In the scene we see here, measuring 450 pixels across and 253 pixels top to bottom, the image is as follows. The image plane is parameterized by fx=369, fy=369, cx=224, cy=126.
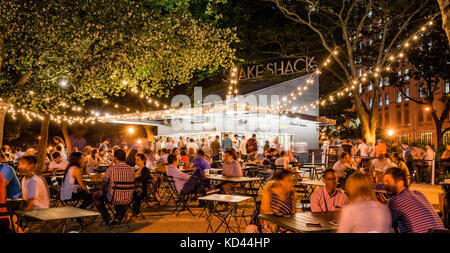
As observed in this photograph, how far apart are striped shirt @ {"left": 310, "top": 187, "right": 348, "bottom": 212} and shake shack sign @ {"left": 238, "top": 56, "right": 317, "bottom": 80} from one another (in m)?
19.6

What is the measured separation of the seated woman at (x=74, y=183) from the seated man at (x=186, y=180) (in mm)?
1906

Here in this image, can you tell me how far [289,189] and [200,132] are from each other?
16.8 metres

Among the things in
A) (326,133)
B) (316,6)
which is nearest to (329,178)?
(316,6)

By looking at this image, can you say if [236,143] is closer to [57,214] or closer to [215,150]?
[215,150]

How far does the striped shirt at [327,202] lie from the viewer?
4.95m

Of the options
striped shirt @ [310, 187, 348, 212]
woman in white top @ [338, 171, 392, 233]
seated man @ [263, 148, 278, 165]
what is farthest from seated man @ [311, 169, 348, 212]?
seated man @ [263, 148, 278, 165]

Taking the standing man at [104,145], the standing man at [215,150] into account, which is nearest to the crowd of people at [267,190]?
the standing man at [215,150]

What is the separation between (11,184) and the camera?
6004mm

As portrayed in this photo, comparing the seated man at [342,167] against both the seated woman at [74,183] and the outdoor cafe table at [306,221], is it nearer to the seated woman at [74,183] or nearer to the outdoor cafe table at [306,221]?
the outdoor cafe table at [306,221]

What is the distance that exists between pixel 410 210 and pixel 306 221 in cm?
108

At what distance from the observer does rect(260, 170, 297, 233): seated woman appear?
4650 millimetres

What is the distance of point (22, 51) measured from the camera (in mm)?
10211

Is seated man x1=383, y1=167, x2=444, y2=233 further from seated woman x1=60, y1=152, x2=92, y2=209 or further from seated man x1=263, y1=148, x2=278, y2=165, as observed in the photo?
seated man x1=263, y1=148, x2=278, y2=165
